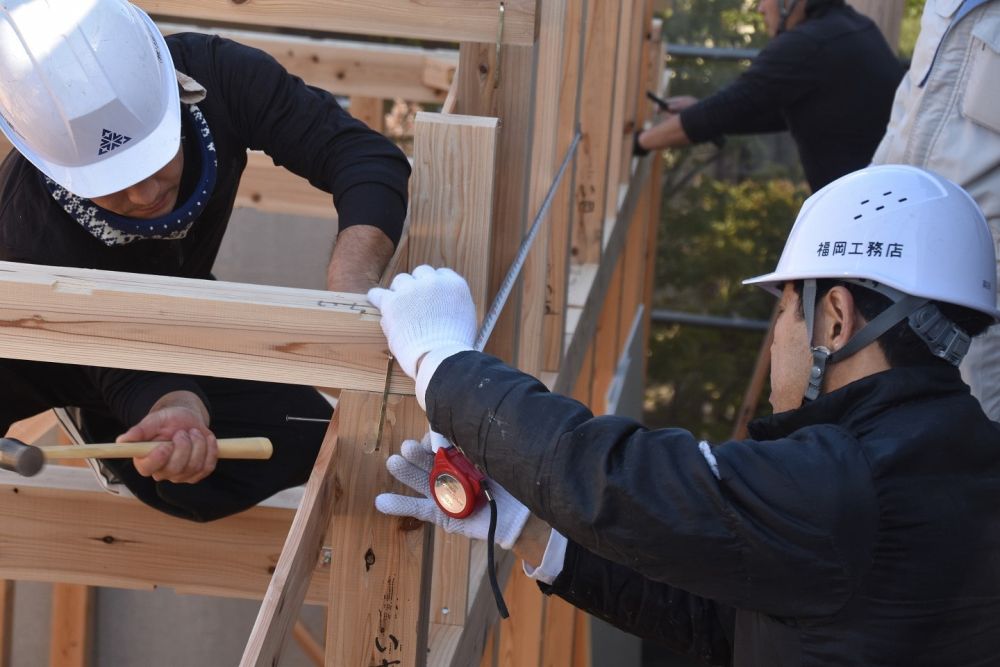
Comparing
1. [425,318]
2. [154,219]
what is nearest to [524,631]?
[154,219]

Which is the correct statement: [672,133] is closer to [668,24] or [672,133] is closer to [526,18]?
[526,18]

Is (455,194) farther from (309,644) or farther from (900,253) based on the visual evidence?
(309,644)

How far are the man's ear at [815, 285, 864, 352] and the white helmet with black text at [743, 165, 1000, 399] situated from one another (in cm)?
2

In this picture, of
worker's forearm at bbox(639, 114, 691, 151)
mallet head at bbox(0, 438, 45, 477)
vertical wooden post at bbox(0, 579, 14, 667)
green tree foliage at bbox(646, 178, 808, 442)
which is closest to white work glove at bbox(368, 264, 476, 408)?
mallet head at bbox(0, 438, 45, 477)

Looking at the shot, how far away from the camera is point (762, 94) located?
539 cm

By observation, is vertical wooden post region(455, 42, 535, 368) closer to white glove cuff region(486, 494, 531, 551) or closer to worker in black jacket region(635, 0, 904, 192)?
white glove cuff region(486, 494, 531, 551)

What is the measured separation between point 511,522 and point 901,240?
2.68 feet

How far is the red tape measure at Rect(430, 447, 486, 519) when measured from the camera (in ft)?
5.80

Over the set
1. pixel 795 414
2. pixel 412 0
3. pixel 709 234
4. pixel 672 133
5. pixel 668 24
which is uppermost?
pixel 412 0

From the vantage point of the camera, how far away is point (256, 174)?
4938 mm

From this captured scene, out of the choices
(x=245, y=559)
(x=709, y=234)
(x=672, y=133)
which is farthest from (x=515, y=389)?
(x=709, y=234)

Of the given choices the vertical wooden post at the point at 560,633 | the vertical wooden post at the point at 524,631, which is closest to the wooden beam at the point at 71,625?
the vertical wooden post at the point at 560,633

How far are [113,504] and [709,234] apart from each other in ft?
27.9

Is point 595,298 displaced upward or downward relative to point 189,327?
downward
